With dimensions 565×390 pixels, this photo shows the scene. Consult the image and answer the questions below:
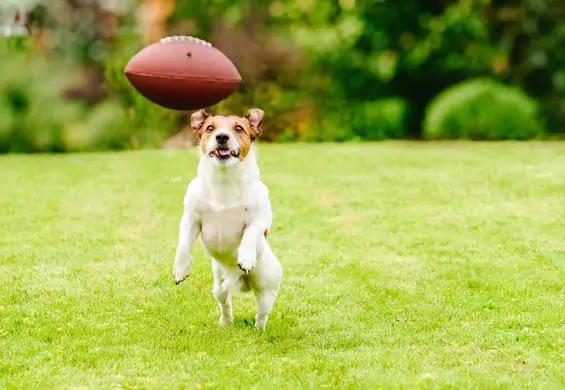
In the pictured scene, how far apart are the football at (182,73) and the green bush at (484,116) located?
1178cm

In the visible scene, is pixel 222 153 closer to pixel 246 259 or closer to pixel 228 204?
pixel 228 204

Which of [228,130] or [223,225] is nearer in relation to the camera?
[228,130]

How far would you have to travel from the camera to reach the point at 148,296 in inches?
273

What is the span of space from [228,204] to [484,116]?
13.1 metres

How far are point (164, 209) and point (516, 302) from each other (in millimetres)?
5337

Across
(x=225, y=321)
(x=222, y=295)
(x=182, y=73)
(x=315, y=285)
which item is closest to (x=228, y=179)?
(x=222, y=295)

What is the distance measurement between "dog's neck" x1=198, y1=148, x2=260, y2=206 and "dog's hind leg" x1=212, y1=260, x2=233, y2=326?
1.98ft

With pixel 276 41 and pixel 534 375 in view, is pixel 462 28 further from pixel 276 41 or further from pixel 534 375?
pixel 534 375

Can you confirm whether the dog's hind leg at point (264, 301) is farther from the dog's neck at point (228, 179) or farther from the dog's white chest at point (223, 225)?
the dog's neck at point (228, 179)

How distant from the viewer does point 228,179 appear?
5.28 m

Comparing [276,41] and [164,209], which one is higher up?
[276,41]

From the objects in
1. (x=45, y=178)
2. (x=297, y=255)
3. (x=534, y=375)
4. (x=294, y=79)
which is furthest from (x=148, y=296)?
(x=294, y=79)

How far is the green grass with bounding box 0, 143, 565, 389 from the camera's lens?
16.8ft

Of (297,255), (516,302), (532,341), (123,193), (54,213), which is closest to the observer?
(532,341)
